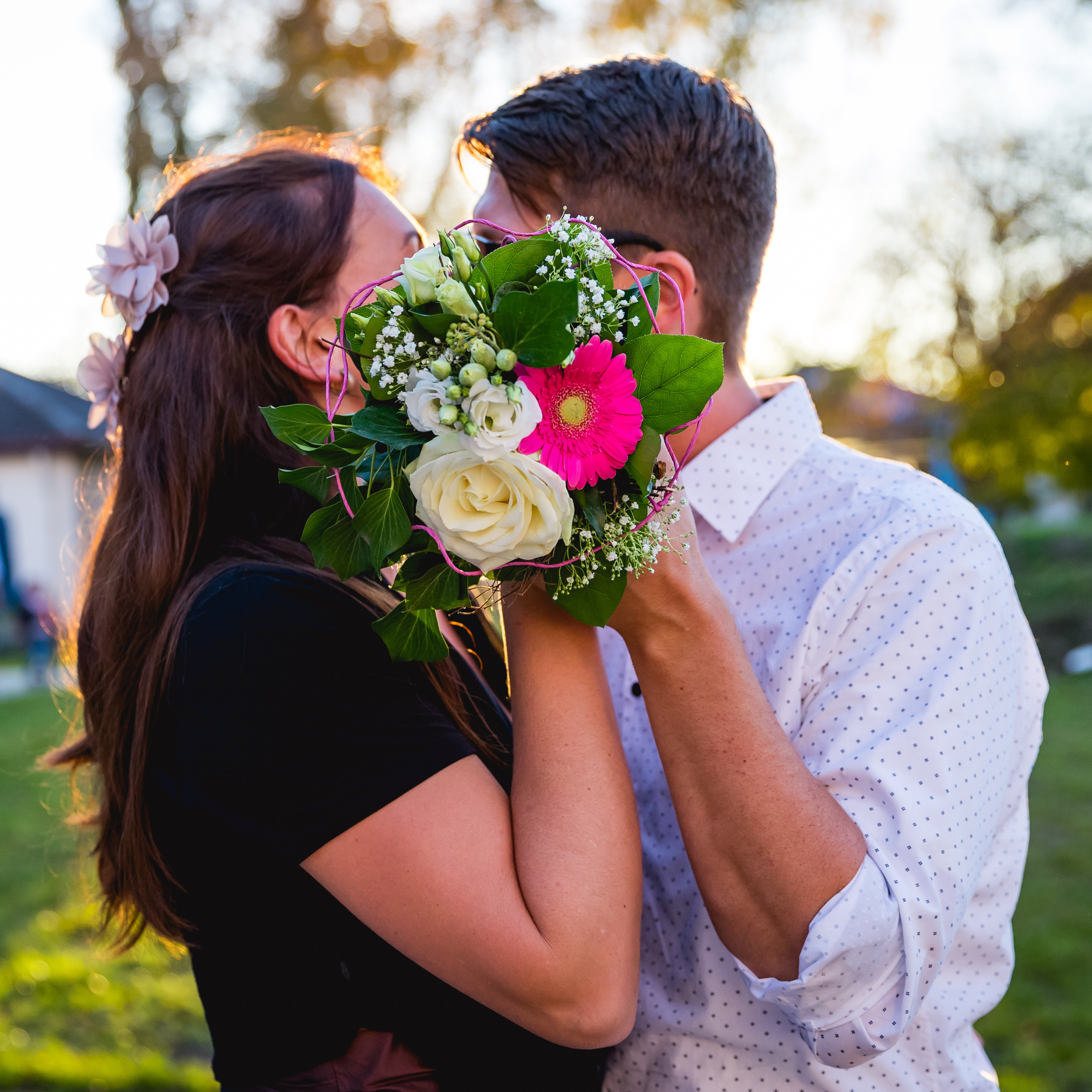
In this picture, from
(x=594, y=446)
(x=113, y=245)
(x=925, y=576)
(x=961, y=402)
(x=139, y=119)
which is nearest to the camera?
(x=594, y=446)

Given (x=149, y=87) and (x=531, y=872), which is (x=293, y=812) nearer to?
(x=531, y=872)

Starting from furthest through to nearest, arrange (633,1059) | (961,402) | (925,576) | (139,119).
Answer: (961,402)
(139,119)
(633,1059)
(925,576)

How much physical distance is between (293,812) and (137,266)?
1.30m

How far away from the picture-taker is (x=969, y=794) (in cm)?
158

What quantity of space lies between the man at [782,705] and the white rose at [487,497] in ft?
1.13

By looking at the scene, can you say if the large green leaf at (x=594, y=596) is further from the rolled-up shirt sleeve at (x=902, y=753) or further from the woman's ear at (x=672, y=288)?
the woman's ear at (x=672, y=288)

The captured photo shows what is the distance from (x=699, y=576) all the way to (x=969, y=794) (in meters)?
0.57

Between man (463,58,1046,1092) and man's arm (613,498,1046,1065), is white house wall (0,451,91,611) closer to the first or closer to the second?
man (463,58,1046,1092)

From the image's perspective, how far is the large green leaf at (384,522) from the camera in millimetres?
1302

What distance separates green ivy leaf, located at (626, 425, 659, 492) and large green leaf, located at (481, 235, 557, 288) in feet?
0.88

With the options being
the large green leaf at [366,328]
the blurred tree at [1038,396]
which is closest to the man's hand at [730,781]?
the large green leaf at [366,328]

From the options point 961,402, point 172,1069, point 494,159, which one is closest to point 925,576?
point 494,159

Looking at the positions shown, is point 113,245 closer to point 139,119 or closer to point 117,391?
point 117,391

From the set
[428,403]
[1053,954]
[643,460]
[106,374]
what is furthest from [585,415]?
[1053,954]
